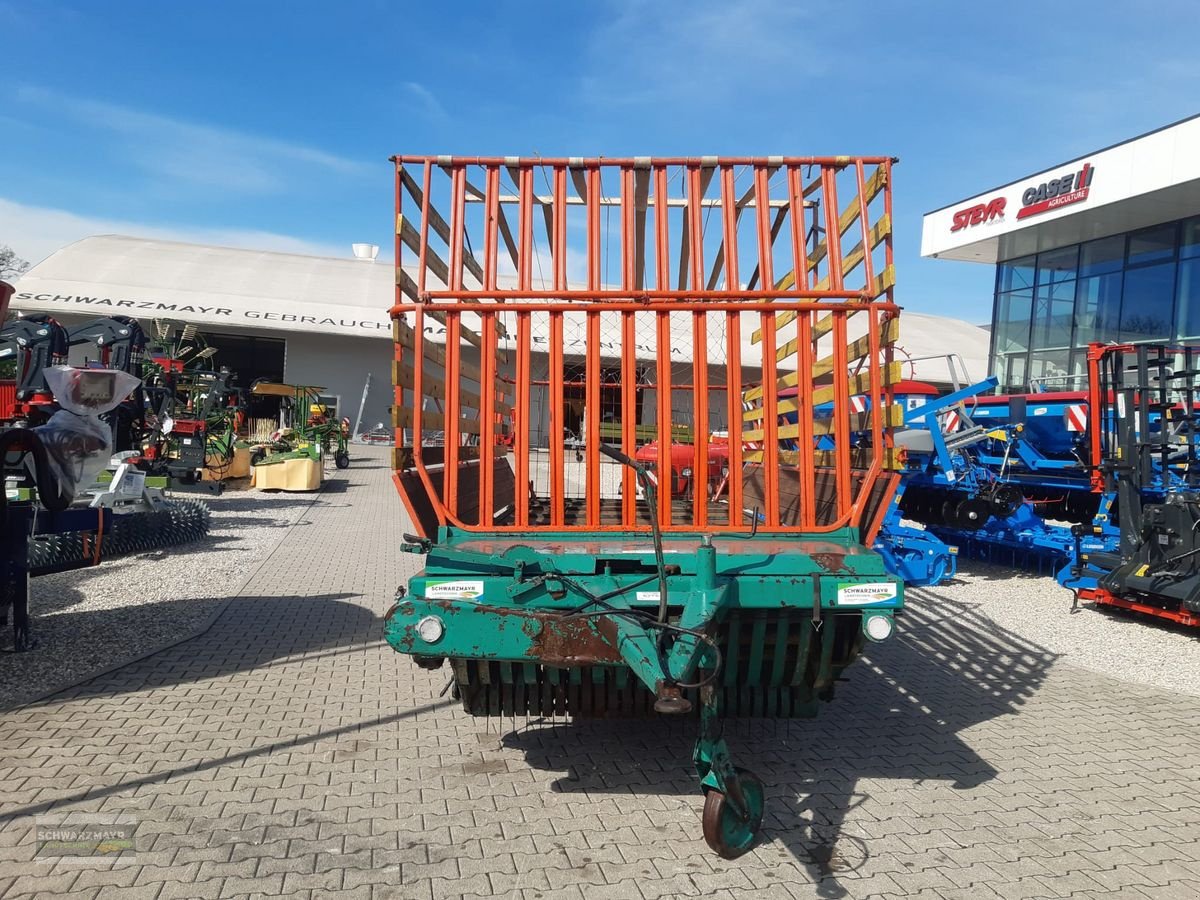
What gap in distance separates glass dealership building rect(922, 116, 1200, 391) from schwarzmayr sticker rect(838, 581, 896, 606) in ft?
38.9

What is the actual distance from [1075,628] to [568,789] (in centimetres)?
563

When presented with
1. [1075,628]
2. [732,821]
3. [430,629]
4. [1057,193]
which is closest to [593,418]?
[430,629]

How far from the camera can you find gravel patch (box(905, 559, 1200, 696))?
645 cm

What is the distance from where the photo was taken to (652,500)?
3.18m

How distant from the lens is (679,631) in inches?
121

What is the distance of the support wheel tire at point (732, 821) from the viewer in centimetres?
317

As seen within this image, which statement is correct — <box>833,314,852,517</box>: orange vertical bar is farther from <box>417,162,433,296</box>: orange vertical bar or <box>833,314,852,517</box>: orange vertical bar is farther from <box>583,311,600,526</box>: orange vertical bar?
<box>417,162,433,296</box>: orange vertical bar

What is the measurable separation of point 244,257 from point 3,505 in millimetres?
32763

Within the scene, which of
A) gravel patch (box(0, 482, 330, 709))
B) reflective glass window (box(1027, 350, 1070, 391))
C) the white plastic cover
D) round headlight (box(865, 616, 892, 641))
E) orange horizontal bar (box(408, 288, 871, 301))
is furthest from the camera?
reflective glass window (box(1027, 350, 1070, 391))

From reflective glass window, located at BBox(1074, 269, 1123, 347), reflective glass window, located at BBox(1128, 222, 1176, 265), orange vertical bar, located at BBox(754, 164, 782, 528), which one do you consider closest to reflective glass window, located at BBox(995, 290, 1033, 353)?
reflective glass window, located at BBox(1074, 269, 1123, 347)

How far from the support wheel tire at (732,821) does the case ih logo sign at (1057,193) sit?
1525 centimetres

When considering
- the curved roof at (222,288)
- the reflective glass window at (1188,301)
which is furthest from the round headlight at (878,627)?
the curved roof at (222,288)

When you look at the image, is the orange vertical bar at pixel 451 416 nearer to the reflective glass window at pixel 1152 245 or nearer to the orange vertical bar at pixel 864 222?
the orange vertical bar at pixel 864 222

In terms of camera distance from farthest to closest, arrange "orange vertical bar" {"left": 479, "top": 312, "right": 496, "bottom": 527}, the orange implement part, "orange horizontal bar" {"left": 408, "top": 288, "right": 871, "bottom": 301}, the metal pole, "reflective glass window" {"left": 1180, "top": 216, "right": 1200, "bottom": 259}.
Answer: the metal pole → "reflective glass window" {"left": 1180, "top": 216, "right": 1200, "bottom": 259} → the orange implement part → "orange vertical bar" {"left": 479, "top": 312, "right": 496, "bottom": 527} → "orange horizontal bar" {"left": 408, "top": 288, "right": 871, "bottom": 301}
